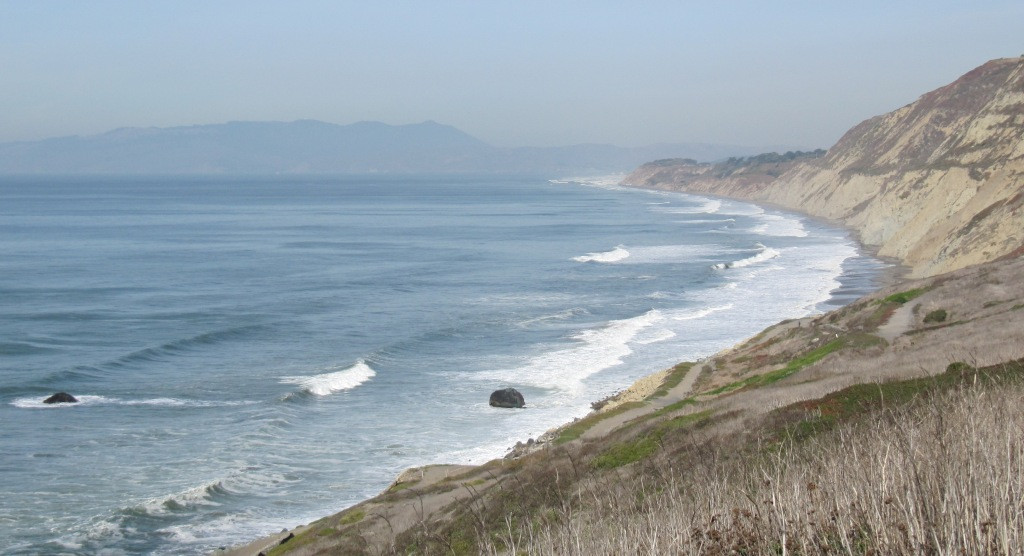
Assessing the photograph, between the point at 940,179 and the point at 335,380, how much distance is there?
59.1 meters

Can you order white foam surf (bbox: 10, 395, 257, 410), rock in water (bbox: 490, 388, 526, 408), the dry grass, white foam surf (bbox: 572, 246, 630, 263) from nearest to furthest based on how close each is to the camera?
the dry grass < rock in water (bbox: 490, 388, 526, 408) < white foam surf (bbox: 10, 395, 257, 410) < white foam surf (bbox: 572, 246, 630, 263)

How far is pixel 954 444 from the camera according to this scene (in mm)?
7812

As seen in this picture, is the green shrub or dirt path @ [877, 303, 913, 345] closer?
dirt path @ [877, 303, 913, 345]

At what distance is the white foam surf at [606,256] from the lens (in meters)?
80.6

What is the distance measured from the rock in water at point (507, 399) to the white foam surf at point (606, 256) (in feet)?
153

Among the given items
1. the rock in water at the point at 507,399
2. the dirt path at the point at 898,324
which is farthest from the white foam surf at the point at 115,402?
the dirt path at the point at 898,324

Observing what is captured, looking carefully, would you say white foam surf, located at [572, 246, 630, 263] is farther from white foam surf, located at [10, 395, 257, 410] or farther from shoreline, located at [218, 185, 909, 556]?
white foam surf, located at [10, 395, 257, 410]

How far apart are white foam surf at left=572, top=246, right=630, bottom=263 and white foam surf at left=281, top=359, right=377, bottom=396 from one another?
42.1 meters

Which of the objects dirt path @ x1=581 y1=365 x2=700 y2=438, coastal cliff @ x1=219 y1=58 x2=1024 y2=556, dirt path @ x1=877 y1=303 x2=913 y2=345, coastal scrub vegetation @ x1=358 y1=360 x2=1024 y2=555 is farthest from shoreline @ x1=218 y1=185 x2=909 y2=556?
coastal scrub vegetation @ x1=358 y1=360 x2=1024 y2=555

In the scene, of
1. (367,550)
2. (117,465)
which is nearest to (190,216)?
(117,465)

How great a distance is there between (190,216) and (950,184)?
10624 cm

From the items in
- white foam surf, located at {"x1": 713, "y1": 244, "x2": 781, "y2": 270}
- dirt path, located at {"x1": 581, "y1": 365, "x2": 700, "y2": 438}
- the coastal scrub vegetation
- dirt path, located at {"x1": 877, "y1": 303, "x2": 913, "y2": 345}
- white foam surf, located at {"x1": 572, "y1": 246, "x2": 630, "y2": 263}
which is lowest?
white foam surf, located at {"x1": 572, "y1": 246, "x2": 630, "y2": 263}

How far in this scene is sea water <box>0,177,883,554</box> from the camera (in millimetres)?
25656

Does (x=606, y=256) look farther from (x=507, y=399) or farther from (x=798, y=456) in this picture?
(x=798, y=456)
